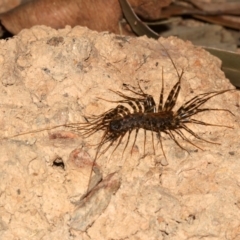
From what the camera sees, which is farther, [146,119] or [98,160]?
[146,119]

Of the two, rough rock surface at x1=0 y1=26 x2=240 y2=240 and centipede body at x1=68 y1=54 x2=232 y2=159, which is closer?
rough rock surface at x1=0 y1=26 x2=240 y2=240

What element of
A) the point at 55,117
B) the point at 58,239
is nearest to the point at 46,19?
the point at 55,117

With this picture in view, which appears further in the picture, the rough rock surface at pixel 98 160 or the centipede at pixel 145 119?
the centipede at pixel 145 119

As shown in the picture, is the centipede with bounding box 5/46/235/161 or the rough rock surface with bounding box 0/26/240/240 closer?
the rough rock surface with bounding box 0/26/240/240

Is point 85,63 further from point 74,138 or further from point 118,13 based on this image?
point 118,13

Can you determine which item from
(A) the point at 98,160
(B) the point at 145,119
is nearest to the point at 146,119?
(B) the point at 145,119

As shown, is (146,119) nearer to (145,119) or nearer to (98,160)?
(145,119)

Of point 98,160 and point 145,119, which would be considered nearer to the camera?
point 98,160

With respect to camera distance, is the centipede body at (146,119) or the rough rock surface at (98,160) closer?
the rough rock surface at (98,160)
